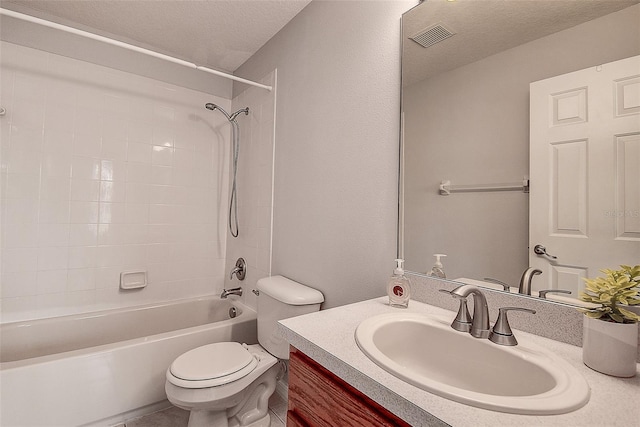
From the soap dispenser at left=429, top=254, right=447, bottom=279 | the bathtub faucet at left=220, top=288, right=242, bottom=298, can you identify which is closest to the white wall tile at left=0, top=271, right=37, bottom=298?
the bathtub faucet at left=220, top=288, right=242, bottom=298

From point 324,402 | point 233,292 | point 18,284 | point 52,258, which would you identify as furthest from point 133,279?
point 324,402

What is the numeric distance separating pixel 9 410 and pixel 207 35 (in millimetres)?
2339

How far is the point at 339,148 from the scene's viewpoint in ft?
4.80

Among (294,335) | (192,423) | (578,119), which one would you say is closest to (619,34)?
(578,119)

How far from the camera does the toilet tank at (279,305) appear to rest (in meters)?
1.46

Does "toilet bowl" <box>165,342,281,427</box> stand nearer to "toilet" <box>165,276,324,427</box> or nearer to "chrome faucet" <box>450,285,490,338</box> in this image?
"toilet" <box>165,276,324,427</box>

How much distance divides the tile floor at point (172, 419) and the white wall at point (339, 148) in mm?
758

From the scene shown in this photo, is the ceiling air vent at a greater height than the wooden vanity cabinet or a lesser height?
greater

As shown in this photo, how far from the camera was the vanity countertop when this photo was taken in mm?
459

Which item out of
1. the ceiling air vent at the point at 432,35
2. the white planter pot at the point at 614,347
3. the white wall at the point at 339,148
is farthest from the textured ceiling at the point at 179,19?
Result: the white planter pot at the point at 614,347

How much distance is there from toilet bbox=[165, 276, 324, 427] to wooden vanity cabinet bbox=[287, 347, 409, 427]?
2.06 feet

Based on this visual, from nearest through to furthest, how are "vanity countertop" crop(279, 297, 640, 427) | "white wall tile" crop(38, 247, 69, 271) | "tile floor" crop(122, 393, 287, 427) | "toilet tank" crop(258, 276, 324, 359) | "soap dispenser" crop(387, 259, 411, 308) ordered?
"vanity countertop" crop(279, 297, 640, 427)
"soap dispenser" crop(387, 259, 411, 308)
"toilet tank" crop(258, 276, 324, 359)
"tile floor" crop(122, 393, 287, 427)
"white wall tile" crop(38, 247, 69, 271)

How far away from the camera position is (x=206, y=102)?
252 cm

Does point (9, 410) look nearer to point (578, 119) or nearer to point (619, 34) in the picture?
point (578, 119)
